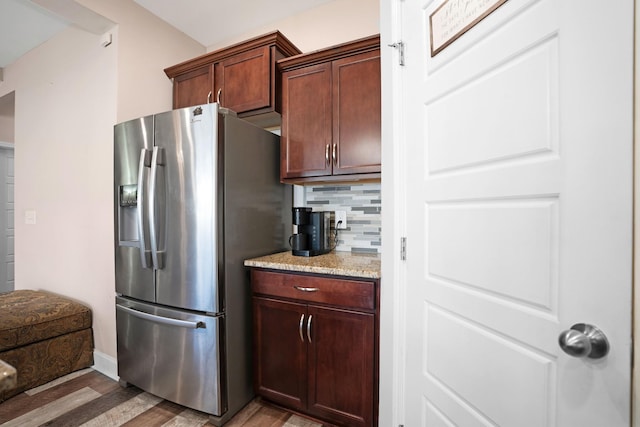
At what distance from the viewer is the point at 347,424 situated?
1.54 meters

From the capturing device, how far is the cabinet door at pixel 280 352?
1645 millimetres

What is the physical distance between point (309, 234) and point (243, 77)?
3.98 feet

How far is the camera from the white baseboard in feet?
7.02

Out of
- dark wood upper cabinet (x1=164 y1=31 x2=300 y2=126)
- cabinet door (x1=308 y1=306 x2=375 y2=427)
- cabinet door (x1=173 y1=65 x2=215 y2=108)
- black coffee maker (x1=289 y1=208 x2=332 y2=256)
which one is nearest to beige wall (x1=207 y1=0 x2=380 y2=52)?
dark wood upper cabinet (x1=164 y1=31 x2=300 y2=126)

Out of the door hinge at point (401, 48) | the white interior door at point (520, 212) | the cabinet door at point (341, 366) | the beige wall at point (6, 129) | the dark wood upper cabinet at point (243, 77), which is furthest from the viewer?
the beige wall at point (6, 129)

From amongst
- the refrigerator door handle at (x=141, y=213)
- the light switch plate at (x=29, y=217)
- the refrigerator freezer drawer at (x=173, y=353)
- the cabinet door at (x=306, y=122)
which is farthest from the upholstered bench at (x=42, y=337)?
the cabinet door at (x=306, y=122)

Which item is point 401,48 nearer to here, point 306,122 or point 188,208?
point 306,122

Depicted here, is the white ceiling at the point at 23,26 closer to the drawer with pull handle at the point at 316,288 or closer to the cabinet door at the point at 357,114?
the cabinet door at the point at 357,114

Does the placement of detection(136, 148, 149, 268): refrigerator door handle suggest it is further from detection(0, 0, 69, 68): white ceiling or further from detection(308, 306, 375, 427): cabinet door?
detection(0, 0, 69, 68): white ceiling

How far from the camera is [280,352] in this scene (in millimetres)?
1702

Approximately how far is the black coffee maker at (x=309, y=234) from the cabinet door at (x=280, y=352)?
395mm

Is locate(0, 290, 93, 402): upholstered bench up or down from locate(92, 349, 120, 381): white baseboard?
up

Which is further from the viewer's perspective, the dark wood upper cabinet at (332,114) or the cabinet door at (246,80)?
the cabinet door at (246,80)

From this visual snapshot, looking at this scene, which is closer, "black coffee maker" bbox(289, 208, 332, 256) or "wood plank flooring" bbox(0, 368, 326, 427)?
"wood plank flooring" bbox(0, 368, 326, 427)
